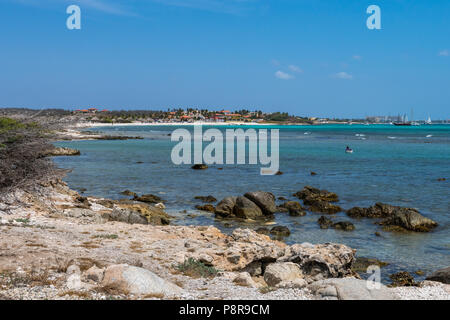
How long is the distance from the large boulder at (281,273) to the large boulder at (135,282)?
313 centimetres

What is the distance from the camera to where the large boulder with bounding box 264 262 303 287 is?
35.3 ft

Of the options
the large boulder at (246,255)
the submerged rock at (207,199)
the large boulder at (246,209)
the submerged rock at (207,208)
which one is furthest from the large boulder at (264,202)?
the large boulder at (246,255)

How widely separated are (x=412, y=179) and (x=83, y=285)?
109ft

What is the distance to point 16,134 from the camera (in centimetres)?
929

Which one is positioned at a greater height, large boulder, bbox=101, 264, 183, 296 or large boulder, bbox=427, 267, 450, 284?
large boulder, bbox=101, 264, 183, 296

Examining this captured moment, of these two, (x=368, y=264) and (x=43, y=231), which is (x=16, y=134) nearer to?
(x=43, y=231)

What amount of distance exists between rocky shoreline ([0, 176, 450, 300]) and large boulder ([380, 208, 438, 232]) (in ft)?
25.8

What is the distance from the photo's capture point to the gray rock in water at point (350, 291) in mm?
8023

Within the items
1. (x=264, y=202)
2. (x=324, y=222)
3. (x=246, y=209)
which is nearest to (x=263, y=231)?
(x=246, y=209)

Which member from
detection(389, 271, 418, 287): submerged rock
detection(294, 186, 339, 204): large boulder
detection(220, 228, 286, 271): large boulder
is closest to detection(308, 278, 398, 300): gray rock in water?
detection(220, 228, 286, 271): large boulder

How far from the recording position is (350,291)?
26.8 ft

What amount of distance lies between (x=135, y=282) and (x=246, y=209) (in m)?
14.1

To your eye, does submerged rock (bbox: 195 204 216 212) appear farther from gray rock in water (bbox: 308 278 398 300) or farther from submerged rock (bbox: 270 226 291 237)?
gray rock in water (bbox: 308 278 398 300)

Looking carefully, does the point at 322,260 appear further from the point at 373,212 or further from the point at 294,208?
the point at 373,212
